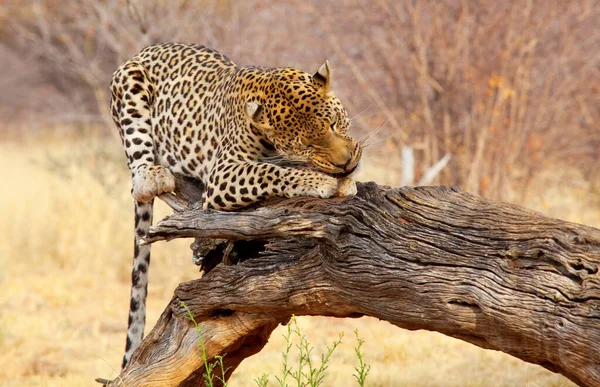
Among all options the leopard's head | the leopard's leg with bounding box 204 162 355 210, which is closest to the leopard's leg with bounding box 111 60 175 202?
the leopard's leg with bounding box 204 162 355 210

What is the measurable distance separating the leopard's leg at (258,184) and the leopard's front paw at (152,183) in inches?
18.2

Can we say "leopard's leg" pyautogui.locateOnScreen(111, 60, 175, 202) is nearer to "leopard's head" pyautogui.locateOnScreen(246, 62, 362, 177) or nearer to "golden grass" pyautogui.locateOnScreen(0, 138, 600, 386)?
"leopard's head" pyautogui.locateOnScreen(246, 62, 362, 177)

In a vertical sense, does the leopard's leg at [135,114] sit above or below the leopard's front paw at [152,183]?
above

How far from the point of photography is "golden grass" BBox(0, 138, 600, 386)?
6879 millimetres

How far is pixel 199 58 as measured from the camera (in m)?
6.24

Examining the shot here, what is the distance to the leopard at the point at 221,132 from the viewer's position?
473 centimetres

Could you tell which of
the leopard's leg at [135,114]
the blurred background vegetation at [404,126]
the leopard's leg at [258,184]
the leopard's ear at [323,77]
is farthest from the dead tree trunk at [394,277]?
the blurred background vegetation at [404,126]

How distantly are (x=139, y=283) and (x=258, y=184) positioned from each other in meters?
1.48

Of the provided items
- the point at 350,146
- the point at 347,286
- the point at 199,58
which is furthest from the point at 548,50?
the point at 347,286

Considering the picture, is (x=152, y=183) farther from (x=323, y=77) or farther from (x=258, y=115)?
(x=323, y=77)

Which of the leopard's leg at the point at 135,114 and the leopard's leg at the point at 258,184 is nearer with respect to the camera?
the leopard's leg at the point at 258,184

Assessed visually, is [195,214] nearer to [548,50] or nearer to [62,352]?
[62,352]

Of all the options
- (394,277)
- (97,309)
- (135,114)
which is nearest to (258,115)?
(135,114)

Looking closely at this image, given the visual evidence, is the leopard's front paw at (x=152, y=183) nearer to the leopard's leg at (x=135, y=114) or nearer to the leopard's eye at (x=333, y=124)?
the leopard's leg at (x=135, y=114)
